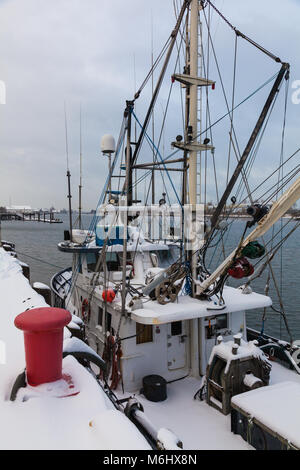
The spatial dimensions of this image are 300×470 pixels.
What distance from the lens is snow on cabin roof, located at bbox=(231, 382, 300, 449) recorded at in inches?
212

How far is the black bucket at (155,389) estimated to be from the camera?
27.9 feet

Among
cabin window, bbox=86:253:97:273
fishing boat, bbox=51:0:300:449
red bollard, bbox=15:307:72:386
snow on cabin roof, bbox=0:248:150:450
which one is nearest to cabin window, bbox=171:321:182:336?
fishing boat, bbox=51:0:300:449

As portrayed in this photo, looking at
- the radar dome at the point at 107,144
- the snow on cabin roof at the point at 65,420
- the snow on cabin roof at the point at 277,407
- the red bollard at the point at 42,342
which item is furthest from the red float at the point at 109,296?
the red bollard at the point at 42,342

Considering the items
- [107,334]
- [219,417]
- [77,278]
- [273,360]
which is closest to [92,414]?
[219,417]

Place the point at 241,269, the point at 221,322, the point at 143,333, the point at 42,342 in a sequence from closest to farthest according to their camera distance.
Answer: the point at 42,342
the point at 241,269
the point at 143,333
the point at 221,322

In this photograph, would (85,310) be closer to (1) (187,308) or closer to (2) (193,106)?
(1) (187,308)

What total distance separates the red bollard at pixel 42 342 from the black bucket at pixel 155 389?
6.01m

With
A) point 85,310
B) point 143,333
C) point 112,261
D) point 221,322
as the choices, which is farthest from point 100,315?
point 221,322

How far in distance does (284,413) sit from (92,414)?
4485 millimetres

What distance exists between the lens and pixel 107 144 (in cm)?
1194

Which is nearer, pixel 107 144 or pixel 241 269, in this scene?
pixel 241 269

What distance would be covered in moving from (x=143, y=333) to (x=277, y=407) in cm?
431

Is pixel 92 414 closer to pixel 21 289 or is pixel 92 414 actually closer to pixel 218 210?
pixel 21 289
